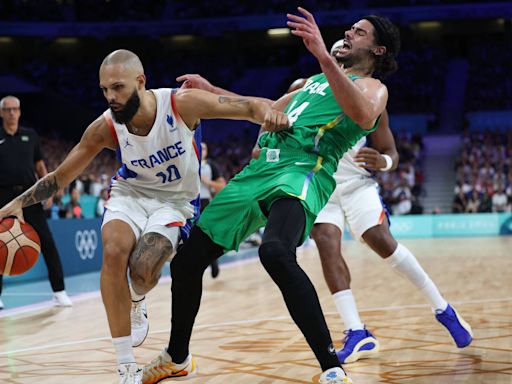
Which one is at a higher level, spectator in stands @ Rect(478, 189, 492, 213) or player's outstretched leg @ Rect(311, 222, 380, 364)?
player's outstretched leg @ Rect(311, 222, 380, 364)

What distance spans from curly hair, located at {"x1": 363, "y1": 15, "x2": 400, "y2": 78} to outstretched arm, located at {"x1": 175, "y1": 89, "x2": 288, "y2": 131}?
806mm

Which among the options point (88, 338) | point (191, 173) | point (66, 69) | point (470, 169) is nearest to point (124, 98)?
point (191, 173)

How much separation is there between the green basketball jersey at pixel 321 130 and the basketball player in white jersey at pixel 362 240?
940mm

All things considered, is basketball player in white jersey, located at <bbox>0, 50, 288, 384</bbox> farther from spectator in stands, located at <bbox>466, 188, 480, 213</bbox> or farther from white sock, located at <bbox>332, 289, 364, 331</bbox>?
spectator in stands, located at <bbox>466, 188, 480, 213</bbox>

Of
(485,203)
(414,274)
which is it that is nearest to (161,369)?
(414,274)

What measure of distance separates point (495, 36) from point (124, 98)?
32.6m

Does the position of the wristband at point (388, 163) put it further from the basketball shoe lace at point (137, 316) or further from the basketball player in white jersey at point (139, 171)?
the basketball shoe lace at point (137, 316)

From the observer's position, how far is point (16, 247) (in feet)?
16.3

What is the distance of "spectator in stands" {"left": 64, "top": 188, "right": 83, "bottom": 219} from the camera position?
1429cm

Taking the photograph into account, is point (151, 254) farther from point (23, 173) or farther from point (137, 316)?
point (23, 173)

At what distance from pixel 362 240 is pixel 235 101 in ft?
6.22

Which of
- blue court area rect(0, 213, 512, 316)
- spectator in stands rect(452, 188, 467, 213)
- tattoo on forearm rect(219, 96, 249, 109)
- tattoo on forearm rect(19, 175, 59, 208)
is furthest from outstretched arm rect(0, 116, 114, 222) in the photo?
spectator in stands rect(452, 188, 467, 213)

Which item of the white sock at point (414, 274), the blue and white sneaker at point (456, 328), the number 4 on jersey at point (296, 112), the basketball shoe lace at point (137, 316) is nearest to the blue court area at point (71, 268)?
the basketball shoe lace at point (137, 316)

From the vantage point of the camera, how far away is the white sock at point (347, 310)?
5238mm
